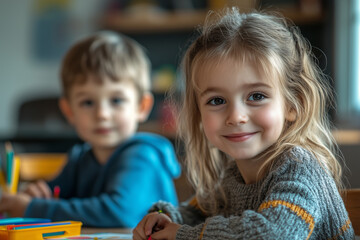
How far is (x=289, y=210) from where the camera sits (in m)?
0.72

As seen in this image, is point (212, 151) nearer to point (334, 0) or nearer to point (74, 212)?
point (74, 212)

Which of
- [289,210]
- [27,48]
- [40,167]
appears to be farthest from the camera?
[27,48]

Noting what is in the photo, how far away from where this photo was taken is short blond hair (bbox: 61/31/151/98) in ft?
5.02

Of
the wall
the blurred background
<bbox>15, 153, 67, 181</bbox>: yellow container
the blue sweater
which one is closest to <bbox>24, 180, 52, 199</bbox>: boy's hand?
the blue sweater

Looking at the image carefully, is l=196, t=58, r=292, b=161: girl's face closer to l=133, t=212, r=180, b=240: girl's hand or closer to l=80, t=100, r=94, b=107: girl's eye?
l=133, t=212, r=180, b=240: girl's hand

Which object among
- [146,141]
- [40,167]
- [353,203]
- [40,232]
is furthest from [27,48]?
[353,203]

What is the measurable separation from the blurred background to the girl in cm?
196

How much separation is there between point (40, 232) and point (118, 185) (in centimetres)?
49

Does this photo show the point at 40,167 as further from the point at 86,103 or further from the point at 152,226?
the point at 152,226

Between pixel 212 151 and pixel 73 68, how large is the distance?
25.9 inches

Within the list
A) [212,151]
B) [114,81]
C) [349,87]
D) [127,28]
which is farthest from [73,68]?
[127,28]

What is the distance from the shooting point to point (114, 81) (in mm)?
1538

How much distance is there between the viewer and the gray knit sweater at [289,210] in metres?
0.71

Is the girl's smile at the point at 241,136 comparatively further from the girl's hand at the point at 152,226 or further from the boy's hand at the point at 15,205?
the boy's hand at the point at 15,205
